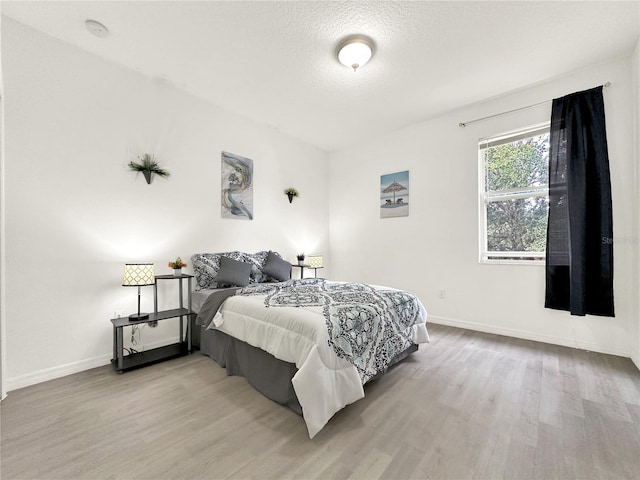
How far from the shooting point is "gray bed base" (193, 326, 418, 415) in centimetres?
192

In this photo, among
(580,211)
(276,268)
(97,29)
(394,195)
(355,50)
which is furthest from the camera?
(394,195)

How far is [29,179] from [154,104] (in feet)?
4.59

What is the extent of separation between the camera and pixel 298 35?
2.42m

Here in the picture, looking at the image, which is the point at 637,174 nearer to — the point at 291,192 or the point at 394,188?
the point at 394,188

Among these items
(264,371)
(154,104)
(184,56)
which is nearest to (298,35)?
(184,56)

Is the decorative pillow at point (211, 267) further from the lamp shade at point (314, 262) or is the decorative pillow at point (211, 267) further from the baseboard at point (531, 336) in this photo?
the baseboard at point (531, 336)

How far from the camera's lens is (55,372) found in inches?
93.7

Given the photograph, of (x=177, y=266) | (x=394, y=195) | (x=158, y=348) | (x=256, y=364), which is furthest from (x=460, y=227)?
(x=158, y=348)

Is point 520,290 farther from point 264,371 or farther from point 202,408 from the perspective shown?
point 202,408

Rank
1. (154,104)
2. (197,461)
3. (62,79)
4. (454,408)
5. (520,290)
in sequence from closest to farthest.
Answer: (197,461)
(454,408)
(62,79)
(154,104)
(520,290)

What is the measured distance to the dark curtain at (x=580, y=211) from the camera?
2768 mm

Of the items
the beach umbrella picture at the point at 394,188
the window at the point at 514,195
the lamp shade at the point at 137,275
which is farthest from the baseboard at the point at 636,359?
the lamp shade at the point at 137,275

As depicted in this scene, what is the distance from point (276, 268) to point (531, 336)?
319cm

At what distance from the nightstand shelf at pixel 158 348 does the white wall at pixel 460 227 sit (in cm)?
291
